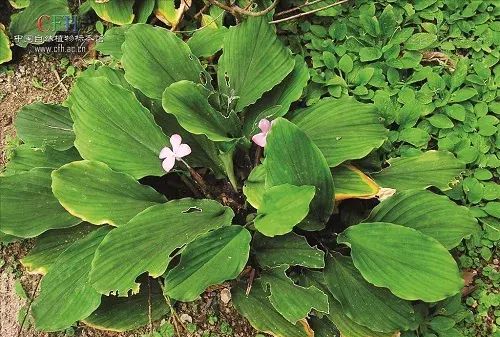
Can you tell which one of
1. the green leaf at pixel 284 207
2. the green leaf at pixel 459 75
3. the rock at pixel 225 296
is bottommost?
the rock at pixel 225 296

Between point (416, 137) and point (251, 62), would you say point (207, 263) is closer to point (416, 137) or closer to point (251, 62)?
point (251, 62)

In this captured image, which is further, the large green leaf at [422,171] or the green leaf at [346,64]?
the green leaf at [346,64]

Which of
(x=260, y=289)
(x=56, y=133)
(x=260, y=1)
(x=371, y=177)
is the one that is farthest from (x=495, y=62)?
(x=56, y=133)

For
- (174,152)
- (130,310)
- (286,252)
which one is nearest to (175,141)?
(174,152)

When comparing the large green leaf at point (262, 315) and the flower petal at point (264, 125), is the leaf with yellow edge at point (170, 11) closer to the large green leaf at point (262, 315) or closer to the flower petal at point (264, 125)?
the flower petal at point (264, 125)


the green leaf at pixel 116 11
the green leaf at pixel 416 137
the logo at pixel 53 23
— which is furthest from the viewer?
the logo at pixel 53 23

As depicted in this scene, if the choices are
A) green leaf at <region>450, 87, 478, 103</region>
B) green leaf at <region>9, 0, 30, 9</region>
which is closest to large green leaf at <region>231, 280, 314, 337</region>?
green leaf at <region>450, 87, 478, 103</region>

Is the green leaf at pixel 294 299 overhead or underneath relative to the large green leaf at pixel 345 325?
overhead

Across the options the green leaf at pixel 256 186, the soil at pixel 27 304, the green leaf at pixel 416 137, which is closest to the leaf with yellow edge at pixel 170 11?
the soil at pixel 27 304
